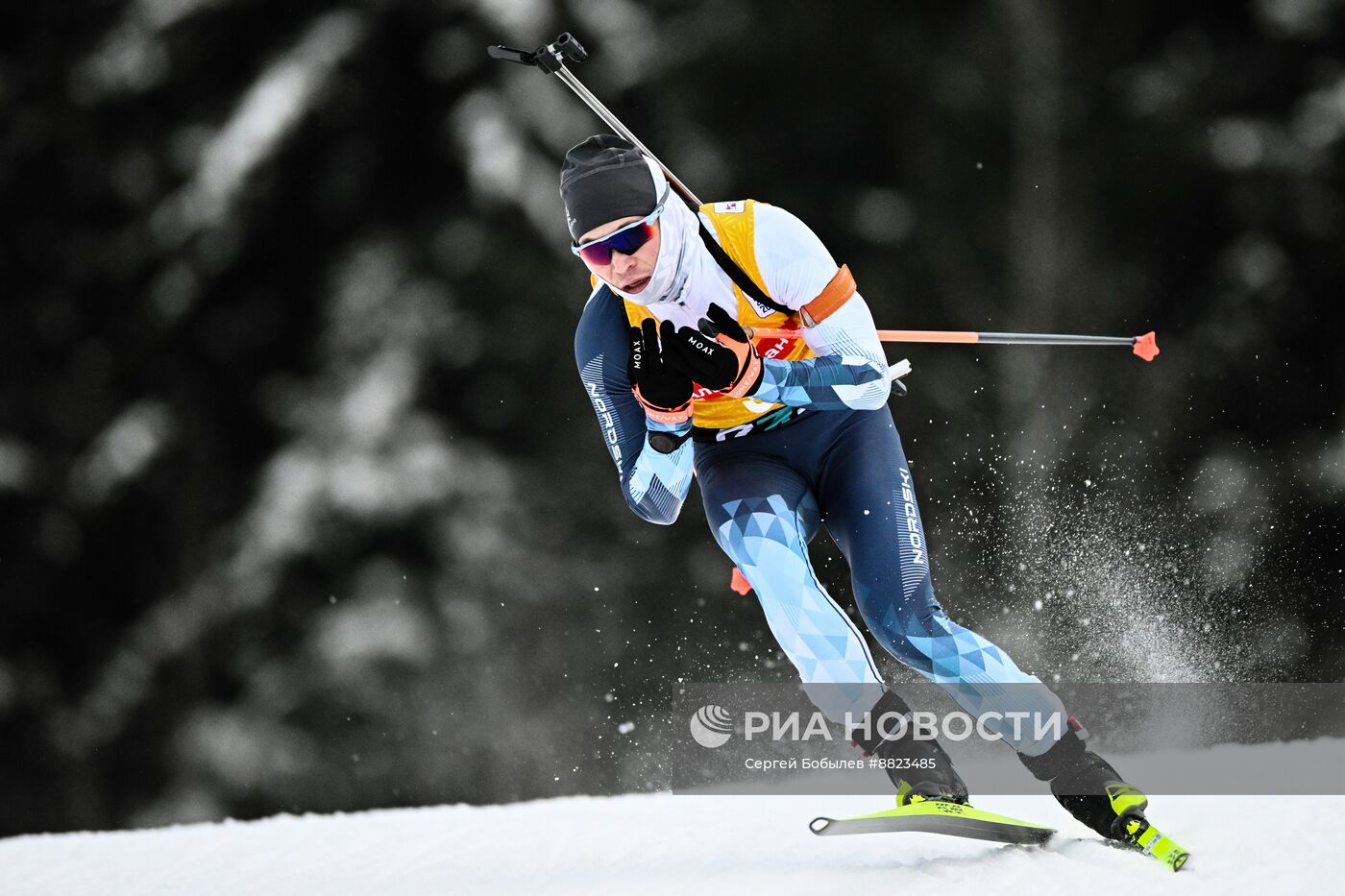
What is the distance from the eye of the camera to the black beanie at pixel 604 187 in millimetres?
2596

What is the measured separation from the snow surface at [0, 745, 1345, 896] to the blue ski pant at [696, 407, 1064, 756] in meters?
0.33

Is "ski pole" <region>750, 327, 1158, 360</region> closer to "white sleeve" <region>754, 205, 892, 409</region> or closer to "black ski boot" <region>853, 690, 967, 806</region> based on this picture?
"white sleeve" <region>754, 205, 892, 409</region>

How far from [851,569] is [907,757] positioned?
16.3 inches

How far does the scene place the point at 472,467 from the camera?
350 inches

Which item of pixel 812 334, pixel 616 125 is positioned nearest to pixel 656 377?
pixel 812 334

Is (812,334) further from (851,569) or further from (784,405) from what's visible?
(851,569)

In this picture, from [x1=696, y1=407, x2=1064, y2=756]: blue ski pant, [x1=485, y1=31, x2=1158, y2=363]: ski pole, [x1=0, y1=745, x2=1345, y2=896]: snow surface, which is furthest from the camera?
[x1=485, y1=31, x2=1158, y2=363]: ski pole

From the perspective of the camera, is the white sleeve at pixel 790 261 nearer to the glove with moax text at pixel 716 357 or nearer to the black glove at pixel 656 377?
the glove with moax text at pixel 716 357

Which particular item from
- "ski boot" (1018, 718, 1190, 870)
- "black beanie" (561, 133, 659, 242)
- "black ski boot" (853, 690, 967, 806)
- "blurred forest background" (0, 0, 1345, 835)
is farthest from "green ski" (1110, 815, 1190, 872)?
"blurred forest background" (0, 0, 1345, 835)

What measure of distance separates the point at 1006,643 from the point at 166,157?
6.75 meters

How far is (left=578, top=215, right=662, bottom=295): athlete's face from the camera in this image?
260 centimetres

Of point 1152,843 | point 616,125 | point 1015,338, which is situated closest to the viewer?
point 1152,843

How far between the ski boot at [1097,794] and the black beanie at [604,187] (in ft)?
4.58

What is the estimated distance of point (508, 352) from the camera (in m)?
9.02
